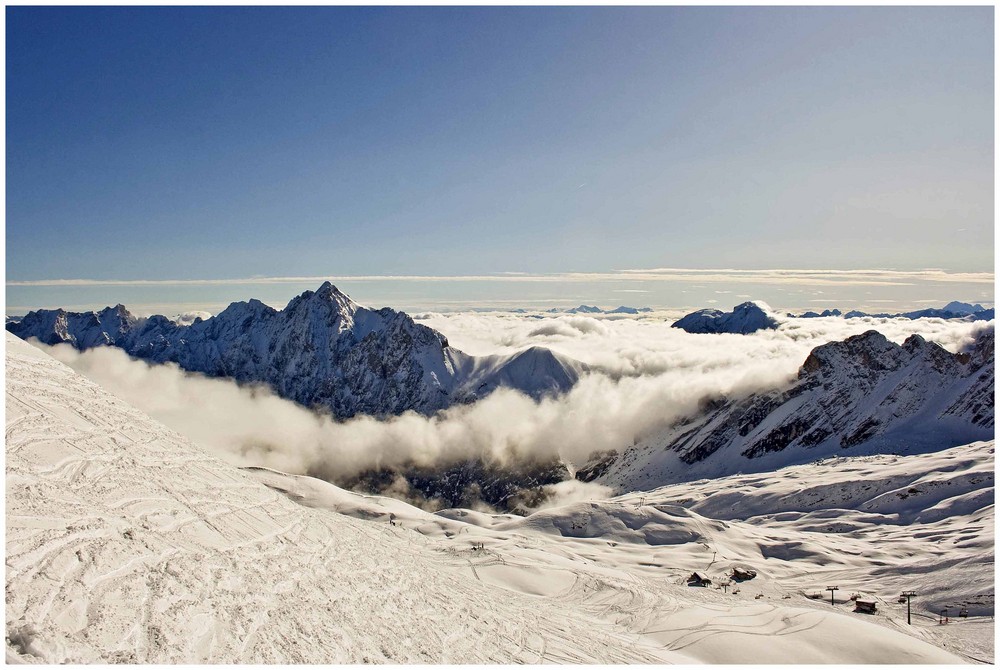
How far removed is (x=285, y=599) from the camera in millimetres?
24375

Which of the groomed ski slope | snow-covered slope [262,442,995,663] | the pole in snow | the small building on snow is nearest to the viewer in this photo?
the groomed ski slope

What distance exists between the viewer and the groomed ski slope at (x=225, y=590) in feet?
60.8

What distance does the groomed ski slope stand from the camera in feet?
60.8

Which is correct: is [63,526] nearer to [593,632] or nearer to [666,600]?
[593,632]

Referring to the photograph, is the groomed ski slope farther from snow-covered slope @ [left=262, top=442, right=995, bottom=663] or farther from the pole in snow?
the pole in snow

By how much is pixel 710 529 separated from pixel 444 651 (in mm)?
106710

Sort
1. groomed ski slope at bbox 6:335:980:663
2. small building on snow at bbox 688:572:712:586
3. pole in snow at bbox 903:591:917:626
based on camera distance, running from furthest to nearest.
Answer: small building on snow at bbox 688:572:712:586 < pole in snow at bbox 903:591:917:626 < groomed ski slope at bbox 6:335:980:663

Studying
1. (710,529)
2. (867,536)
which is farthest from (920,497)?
(710,529)

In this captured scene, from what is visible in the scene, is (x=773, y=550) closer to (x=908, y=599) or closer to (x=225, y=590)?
(x=908, y=599)

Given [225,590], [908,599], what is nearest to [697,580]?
[908,599]

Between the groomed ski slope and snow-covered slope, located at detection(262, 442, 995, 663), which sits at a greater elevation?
the groomed ski slope

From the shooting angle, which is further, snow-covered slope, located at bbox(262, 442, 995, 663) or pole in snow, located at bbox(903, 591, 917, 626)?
pole in snow, located at bbox(903, 591, 917, 626)

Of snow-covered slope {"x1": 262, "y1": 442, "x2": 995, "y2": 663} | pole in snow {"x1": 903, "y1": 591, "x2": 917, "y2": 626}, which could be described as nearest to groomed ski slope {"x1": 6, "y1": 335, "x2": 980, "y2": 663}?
snow-covered slope {"x1": 262, "y1": 442, "x2": 995, "y2": 663}

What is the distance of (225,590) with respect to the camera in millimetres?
22625
